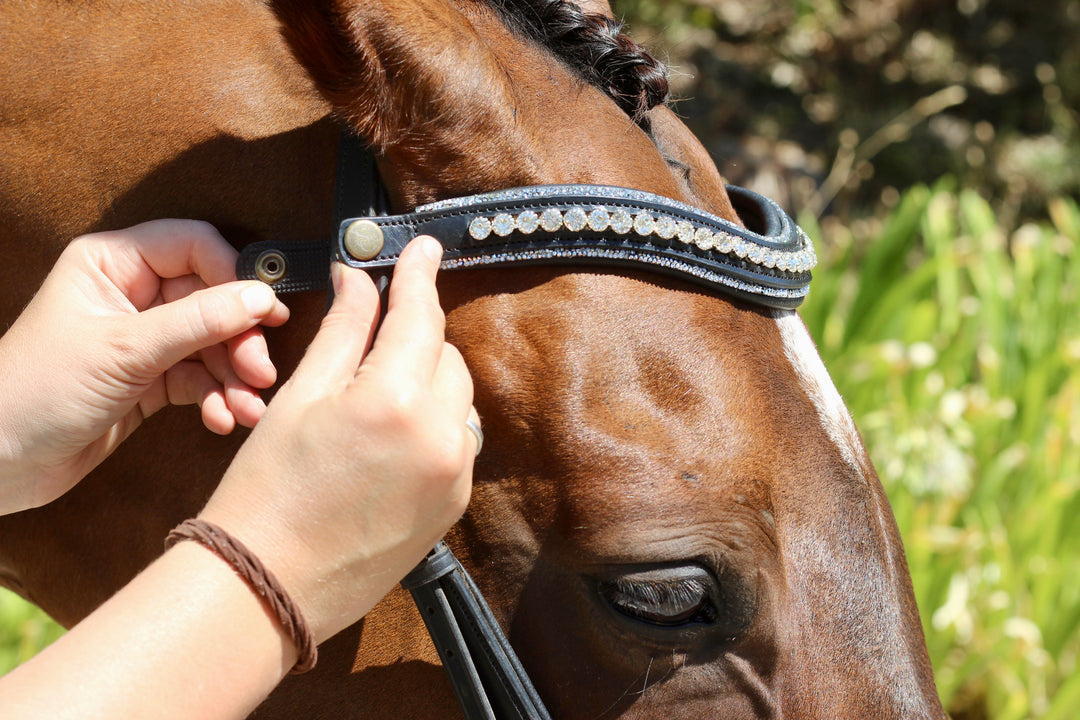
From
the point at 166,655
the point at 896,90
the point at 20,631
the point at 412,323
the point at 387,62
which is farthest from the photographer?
the point at 896,90

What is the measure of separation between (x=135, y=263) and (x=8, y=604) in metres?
2.83

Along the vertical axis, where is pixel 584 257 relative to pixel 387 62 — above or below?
below

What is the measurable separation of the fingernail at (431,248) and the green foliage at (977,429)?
2409 mm

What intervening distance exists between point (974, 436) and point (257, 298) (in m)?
3.25

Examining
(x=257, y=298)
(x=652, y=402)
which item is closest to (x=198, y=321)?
(x=257, y=298)

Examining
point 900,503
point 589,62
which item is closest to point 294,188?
point 589,62

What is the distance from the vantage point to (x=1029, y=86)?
8.02m

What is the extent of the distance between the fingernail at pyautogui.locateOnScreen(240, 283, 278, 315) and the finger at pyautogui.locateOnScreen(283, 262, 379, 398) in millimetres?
83

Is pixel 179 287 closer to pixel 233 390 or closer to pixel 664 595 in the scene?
pixel 233 390

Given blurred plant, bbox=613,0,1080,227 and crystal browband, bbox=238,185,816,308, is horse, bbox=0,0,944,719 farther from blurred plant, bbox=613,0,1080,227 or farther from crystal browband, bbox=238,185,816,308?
blurred plant, bbox=613,0,1080,227

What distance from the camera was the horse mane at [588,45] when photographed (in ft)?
4.49

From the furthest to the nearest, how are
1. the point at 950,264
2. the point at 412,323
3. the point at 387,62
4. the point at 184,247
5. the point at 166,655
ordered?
1. the point at 950,264
2. the point at 184,247
3. the point at 387,62
4. the point at 412,323
5. the point at 166,655

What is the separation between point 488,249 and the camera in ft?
3.92

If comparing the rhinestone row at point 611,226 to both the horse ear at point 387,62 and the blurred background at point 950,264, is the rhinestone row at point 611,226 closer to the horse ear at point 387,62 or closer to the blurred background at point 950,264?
the horse ear at point 387,62
